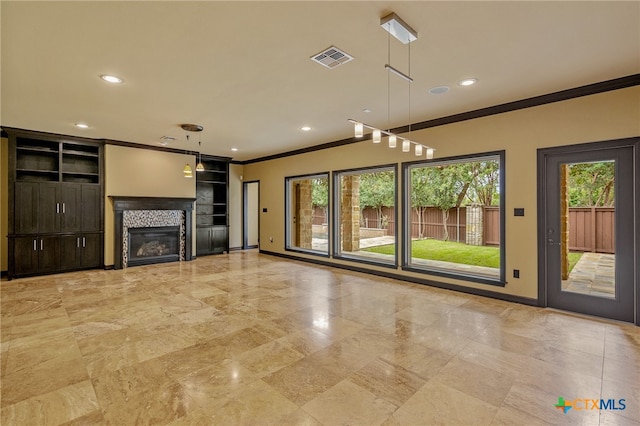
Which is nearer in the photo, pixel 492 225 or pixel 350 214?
pixel 350 214

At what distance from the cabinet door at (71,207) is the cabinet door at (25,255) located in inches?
21.0

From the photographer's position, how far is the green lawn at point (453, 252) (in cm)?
725

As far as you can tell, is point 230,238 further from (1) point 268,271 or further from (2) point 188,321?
(2) point 188,321

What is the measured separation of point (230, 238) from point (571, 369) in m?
8.71

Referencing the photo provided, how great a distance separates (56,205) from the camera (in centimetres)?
627

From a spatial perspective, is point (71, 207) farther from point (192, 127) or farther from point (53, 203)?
point (192, 127)

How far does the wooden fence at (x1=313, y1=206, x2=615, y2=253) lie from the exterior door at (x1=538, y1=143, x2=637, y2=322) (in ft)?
0.04

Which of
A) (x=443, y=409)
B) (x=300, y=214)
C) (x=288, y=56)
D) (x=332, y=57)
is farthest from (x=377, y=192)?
(x=443, y=409)

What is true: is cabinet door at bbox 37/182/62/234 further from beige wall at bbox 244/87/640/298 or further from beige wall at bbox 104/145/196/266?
beige wall at bbox 244/87/640/298

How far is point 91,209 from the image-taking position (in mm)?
6695

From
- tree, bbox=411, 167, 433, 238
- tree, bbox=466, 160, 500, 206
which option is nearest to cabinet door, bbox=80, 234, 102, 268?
tree, bbox=411, 167, 433, 238

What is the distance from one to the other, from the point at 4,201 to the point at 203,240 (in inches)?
161

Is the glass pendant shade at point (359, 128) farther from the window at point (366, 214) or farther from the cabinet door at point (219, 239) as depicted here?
the cabinet door at point (219, 239)

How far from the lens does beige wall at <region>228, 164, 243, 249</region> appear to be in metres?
9.70
